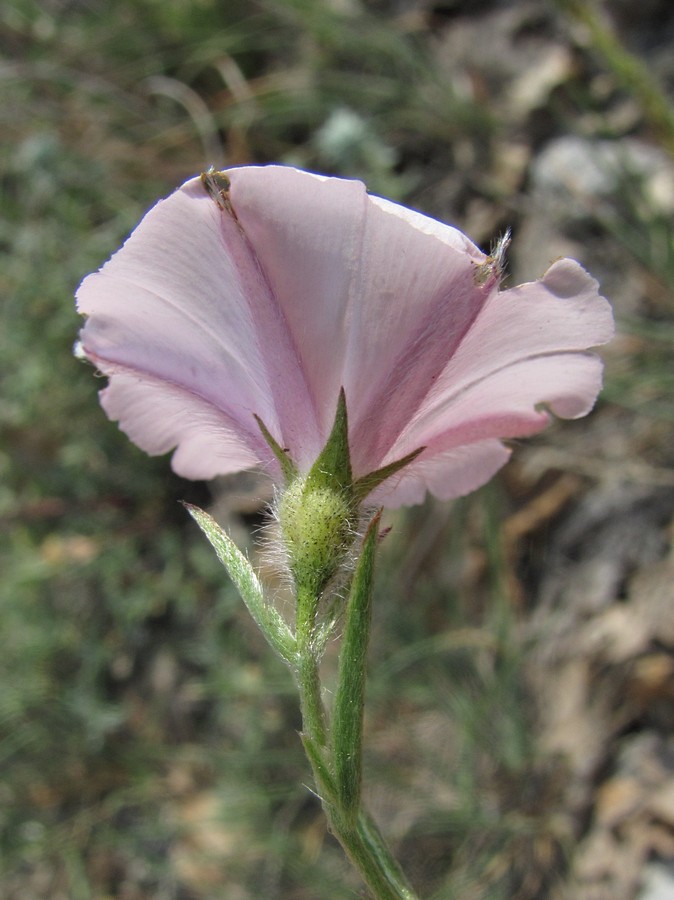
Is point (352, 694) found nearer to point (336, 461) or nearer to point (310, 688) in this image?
point (310, 688)

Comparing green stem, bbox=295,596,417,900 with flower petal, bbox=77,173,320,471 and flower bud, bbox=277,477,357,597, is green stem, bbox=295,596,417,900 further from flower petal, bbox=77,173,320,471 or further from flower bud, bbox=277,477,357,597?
flower petal, bbox=77,173,320,471

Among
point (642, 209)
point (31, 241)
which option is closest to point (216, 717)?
point (31, 241)

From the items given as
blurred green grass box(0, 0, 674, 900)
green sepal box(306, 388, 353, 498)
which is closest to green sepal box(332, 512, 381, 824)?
green sepal box(306, 388, 353, 498)

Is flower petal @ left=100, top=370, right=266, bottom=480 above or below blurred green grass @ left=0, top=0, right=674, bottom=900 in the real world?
above

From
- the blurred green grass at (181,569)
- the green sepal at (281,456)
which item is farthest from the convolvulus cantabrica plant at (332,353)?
the blurred green grass at (181,569)

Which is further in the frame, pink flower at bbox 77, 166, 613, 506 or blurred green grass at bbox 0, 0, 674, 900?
blurred green grass at bbox 0, 0, 674, 900

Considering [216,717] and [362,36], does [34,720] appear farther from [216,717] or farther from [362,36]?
[362,36]

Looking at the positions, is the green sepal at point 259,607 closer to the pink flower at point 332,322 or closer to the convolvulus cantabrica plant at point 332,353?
the convolvulus cantabrica plant at point 332,353
